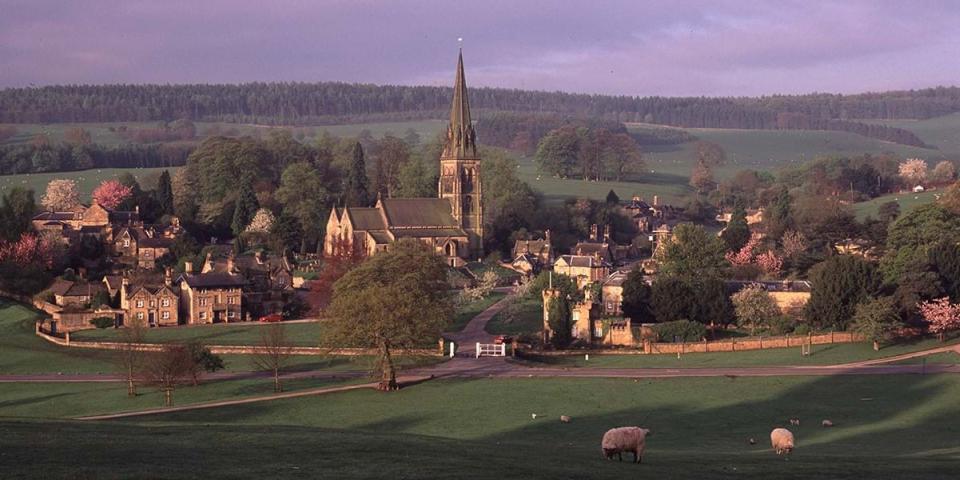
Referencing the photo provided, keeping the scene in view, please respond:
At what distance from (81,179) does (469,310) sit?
9794 cm

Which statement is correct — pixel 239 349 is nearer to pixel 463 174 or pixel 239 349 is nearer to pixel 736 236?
pixel 736 236

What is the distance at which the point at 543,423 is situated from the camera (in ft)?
156

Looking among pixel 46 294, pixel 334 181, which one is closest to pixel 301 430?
pixel 46 294

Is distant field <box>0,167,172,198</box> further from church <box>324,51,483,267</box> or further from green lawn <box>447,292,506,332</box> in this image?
green lawn <box>447,292,506,332</box>

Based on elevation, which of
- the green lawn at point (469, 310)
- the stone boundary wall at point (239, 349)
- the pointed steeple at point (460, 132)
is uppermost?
the pointed steeple at point (460, 132)

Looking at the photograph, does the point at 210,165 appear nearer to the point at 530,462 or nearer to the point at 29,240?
the point at 29,240

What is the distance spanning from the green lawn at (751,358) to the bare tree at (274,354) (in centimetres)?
1208

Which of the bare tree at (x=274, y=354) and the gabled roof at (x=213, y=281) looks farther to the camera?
the gabled roof at (x=213, y=281)

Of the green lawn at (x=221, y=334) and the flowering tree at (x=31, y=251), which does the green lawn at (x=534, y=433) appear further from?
the flowering tree at (x=31, y=251)

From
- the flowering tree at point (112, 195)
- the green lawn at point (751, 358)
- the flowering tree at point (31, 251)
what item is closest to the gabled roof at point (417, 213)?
the flowering tree at point (112, 195)

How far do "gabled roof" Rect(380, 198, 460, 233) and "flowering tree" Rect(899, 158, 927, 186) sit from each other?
257ft

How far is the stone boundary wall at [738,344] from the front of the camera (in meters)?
69.4

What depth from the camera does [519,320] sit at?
266 feet

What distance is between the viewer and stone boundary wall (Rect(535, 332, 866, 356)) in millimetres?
69375
